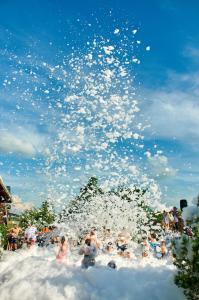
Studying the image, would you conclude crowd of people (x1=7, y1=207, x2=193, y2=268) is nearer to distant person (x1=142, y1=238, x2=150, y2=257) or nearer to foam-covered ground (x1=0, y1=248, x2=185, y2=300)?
distant person (x1=142, y1=238, x2=150, y2=257)

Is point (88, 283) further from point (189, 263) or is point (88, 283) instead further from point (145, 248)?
point (145, 248)

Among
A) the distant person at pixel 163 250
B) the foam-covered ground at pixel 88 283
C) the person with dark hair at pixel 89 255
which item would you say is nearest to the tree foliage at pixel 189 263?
the foam-covered ground at pixel 88 283

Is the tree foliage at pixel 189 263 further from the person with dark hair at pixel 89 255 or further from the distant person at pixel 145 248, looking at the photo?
the distant person at pixel 145 248

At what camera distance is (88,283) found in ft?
39.2

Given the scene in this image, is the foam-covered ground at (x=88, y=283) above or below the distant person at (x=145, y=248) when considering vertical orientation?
below

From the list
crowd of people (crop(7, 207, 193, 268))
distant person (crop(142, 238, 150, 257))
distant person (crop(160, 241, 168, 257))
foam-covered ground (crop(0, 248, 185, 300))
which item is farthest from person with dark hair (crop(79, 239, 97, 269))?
distant person (crop(160, 241, 168, 257))

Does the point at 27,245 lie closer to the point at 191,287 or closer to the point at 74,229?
the point at 74,229

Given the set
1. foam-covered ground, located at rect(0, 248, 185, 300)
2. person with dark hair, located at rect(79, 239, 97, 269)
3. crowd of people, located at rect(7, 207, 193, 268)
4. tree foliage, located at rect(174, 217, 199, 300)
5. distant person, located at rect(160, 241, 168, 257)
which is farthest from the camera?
distant person, located at rect(160, 241, 168, 257)

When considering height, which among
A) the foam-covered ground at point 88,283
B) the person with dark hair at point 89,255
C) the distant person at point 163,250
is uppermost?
the distant person at point 163,250

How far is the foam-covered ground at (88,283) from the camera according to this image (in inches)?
447

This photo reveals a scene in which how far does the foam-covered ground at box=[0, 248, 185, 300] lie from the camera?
1135 cm

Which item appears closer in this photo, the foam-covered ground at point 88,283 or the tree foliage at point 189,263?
the tree foliage at point 189,263

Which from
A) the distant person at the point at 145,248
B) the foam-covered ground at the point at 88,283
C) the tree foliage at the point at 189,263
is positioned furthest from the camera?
the distant person at the point at 145,248

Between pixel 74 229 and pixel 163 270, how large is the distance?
21.3 meters
